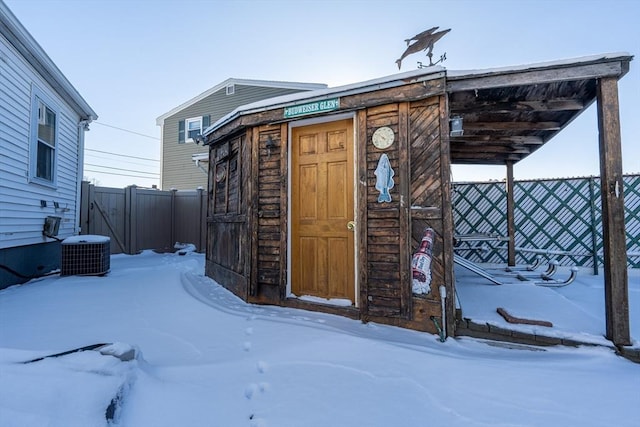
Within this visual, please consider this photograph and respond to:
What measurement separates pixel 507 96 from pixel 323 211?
82.3 inches

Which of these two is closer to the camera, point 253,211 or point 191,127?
point 253,211

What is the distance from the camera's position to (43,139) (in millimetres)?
4930

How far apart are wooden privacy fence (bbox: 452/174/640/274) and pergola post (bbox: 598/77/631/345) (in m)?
2.25

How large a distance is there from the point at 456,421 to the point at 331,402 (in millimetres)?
629

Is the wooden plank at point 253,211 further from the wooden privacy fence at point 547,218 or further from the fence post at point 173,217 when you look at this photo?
the fence post at point 173,217

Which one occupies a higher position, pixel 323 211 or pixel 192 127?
pixel 192 127

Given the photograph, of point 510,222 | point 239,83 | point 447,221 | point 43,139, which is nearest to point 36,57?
point 43,139

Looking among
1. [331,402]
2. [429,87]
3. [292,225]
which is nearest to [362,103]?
[429,87]

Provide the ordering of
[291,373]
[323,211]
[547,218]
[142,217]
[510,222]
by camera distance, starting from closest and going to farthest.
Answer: [291,373], [323,211], [510,222], [547,218], [142,217]

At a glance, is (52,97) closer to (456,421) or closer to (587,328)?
(456,421)

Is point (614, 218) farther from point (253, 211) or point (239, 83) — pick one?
point (239, 83)

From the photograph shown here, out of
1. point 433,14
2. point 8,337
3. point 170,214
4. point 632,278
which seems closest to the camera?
point 8,337

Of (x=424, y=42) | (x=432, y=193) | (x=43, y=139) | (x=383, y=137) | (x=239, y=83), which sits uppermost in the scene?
(x=239, y=83)

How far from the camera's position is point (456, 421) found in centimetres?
147
